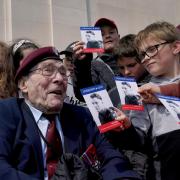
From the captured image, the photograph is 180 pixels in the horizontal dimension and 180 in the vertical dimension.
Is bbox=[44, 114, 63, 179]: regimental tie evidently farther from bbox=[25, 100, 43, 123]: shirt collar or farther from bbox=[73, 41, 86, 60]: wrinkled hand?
bbox=[73, 41, 86, 60]: wrinkled hand

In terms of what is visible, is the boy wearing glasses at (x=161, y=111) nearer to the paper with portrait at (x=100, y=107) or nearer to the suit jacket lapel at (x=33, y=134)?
the paper with portrait at (x=100, y=107)

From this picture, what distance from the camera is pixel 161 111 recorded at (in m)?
2.60

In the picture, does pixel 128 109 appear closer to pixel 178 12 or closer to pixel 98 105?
pixel 98 105

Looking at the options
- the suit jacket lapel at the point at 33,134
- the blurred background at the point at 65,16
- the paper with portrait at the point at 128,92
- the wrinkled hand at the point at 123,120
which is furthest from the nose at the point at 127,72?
the blurred background at the point at 65,16

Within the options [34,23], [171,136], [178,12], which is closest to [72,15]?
[34,23]

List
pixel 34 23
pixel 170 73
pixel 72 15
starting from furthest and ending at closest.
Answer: pixel 72 15 → pixel 34 23 → pixel 170 73

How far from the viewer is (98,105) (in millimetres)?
2523

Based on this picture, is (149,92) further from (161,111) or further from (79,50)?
(79,50)

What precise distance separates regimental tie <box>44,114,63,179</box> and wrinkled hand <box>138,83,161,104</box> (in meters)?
0.58

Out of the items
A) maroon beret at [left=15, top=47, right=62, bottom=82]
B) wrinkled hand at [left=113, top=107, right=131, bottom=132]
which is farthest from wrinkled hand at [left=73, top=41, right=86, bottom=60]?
wrinkled hand at [left=113, top=107, right=131, bottom=132]

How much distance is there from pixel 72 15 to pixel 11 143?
441 cm

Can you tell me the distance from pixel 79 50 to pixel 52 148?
0.95 m

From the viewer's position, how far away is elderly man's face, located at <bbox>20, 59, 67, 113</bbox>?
2656 millimetres

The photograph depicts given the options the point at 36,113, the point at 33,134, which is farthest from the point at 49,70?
the point at 33,134
